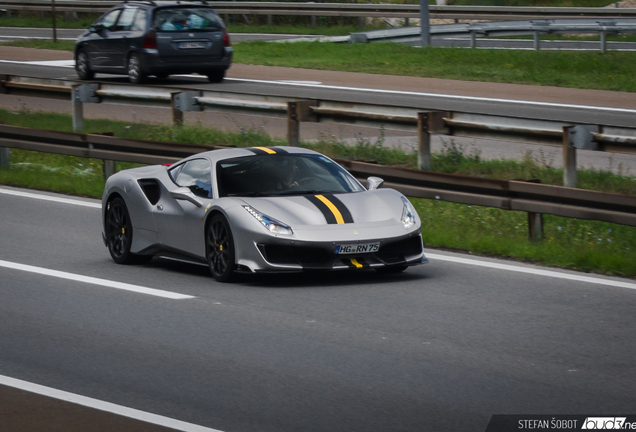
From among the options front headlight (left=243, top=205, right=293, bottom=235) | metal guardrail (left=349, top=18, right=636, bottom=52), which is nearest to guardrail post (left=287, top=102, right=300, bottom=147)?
front headlight (left=243, top=205, right=293, bottom=235)

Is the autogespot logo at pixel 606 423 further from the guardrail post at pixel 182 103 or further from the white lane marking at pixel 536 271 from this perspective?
the guardrail post at pixel 182 103

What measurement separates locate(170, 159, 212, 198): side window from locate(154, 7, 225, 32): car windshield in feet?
45.9

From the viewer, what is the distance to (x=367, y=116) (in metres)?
13.7

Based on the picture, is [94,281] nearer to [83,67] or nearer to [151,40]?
[151,40]

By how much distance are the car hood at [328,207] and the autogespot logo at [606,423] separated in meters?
4.00

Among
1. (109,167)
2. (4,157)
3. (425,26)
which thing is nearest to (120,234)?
(109,167)

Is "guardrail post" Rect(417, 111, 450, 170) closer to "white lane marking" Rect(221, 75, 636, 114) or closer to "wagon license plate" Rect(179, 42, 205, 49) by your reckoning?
"white lane marking" Rect(221, 75, 636, 114)

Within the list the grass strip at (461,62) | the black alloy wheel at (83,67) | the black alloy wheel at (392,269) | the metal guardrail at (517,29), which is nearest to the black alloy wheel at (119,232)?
the black alloy wheel at (392,269)

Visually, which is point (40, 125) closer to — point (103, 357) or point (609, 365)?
point (103, 357)

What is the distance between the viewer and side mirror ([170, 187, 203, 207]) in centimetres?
997

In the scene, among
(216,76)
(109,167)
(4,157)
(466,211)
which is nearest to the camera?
(466,211)

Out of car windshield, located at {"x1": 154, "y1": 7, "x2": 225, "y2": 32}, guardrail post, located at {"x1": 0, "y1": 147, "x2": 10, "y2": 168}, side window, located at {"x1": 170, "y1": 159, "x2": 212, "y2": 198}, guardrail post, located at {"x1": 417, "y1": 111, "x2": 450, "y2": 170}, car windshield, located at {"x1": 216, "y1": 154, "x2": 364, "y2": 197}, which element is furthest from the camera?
car windshield, located at {"x1": 154, "y1": 7, "x2": 225, "y2": 32}

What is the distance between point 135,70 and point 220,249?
15486mm

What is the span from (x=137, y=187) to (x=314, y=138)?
785 cm
